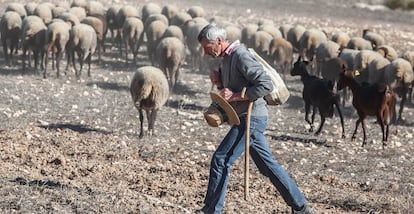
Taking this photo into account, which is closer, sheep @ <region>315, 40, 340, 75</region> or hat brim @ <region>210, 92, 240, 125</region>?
hat brim @ <region>210, 92, 240, 125</region>

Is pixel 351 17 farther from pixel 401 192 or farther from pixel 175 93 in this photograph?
pixel 401 192

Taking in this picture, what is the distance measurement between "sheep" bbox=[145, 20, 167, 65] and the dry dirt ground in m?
1.15

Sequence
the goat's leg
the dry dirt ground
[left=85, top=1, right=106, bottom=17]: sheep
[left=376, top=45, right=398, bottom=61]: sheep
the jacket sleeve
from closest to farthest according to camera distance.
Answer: the jacket sleeve < the dry dirt ground < the goat's leg < [left=376, top=45, right=398, bottom=61]: sheep < [left=85, top=1, right=106, bottom=17]: sheep

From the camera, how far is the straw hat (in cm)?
725

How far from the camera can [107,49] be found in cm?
2486

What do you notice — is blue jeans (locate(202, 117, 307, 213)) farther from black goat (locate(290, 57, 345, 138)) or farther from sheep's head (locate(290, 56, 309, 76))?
sheep's head (locate(290, 56, 309, 76))

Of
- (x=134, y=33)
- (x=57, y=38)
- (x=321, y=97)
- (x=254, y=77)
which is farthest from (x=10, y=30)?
(x=254, y=77)

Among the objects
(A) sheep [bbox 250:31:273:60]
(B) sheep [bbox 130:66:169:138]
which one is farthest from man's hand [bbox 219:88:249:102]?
(A) sheep [bbox 250:31:273:60]

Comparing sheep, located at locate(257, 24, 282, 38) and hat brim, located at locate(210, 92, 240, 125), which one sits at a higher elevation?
hat brim, located at locate(210, 92, 240, 125)

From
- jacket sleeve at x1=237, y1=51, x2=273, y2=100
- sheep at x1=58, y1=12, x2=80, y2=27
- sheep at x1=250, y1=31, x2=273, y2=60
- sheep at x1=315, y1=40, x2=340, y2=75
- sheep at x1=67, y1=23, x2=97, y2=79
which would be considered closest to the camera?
jacket sleeve at x1=237, y1=51, x2=273, y2=100

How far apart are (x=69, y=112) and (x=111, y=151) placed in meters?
3.52

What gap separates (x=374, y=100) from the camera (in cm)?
1408

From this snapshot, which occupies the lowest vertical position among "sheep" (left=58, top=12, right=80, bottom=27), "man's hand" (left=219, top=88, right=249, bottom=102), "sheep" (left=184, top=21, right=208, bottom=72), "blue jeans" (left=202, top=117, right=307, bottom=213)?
"sheep" (left=184, top=21, right=208, bottom=72)

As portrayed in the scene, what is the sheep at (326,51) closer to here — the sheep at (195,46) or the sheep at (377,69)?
the sheep at (377,69)
